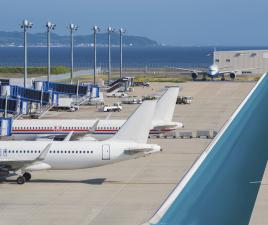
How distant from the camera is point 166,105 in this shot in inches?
1989

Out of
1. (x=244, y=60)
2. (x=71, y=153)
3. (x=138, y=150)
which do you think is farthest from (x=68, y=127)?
(x=244, y=60)

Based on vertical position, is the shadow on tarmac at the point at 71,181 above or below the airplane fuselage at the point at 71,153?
below

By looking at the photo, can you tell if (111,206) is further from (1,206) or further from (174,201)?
(174,201)

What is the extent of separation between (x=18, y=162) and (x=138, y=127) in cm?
604

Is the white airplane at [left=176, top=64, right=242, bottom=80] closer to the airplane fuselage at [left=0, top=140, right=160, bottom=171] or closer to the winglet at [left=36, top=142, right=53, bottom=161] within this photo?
the airplane fuselage at [left=0, top=140, right=160, bottom=171]

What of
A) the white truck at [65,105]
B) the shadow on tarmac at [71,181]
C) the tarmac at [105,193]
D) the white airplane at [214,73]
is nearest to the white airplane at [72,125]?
the tarmac at [105,193]

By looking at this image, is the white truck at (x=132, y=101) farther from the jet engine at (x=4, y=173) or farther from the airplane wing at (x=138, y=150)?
the airplane wing at (x=138, y=150)

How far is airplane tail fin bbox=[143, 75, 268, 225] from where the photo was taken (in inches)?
330

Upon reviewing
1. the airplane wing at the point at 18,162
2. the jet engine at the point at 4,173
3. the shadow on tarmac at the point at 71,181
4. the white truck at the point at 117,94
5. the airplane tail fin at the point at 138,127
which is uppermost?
the airplane tail fin at the point at 138,127

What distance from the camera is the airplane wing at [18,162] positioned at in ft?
115

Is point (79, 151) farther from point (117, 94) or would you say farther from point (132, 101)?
point (117, 94)

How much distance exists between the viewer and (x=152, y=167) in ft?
138

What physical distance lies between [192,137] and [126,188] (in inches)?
854

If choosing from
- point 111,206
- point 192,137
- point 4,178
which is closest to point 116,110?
point 192,137
